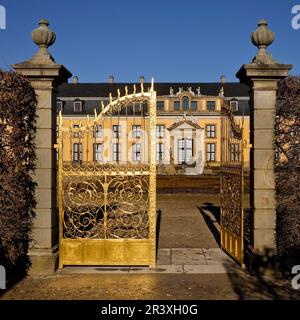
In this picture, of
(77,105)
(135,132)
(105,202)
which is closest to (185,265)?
(105,202)

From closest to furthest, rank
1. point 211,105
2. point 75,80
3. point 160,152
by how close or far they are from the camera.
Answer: point 160,152
point 211,105
point 75,80

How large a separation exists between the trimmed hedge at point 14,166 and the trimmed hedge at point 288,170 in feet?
13.1

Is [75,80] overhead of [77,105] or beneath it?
overhead

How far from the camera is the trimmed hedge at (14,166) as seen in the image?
20.7 ft

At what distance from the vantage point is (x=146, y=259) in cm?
709

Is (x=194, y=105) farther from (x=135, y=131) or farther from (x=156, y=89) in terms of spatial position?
(x=135, y=131)

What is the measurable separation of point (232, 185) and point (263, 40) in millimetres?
2576

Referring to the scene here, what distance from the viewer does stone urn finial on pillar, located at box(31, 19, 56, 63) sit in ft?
22.7

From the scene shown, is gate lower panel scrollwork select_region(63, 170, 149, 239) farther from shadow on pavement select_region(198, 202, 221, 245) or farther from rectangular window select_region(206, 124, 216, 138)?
rectangular window select_region(206, 124, 216, 138)

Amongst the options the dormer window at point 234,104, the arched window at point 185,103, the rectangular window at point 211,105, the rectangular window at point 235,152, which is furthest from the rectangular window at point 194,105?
the rectangular window at point 235,152

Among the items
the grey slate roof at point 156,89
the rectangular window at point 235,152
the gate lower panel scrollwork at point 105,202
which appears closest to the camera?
the gate lower panel scrollwork at point 105,202

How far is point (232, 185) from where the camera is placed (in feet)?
25.3

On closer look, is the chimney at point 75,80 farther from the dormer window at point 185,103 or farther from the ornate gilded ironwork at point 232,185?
the ornate gilded ironwork at point 232,185

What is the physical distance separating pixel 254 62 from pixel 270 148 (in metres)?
1.45
